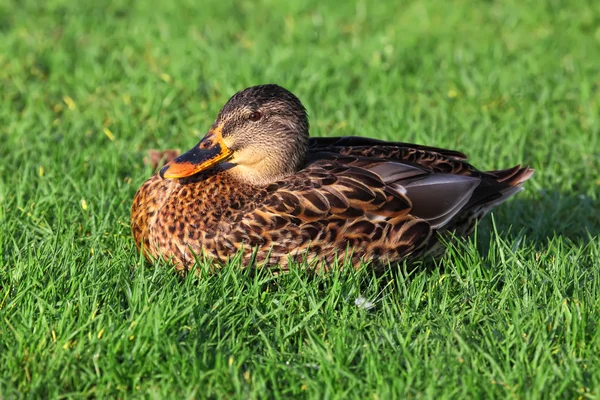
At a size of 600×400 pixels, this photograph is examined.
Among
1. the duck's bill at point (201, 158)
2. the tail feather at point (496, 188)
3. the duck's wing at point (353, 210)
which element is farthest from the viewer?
the tail feather at point (496, 188)

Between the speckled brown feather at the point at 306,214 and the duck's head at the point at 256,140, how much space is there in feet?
0.26

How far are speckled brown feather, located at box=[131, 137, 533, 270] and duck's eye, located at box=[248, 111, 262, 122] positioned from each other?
11.1 inches

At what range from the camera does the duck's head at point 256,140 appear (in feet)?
13.4

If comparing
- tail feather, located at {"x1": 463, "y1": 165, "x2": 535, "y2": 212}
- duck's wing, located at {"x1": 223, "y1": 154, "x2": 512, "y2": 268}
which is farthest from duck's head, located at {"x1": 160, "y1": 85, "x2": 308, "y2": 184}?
tail feather, located at {"x1": 463, "y1": 165, "x2": 535, "y2": 212}

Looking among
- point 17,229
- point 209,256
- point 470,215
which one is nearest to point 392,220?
point 470,215

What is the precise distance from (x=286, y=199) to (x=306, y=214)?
0.12m

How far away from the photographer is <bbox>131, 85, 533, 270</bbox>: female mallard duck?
12.8ft

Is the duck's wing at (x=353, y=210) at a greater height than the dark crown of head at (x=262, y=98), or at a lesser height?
lesser

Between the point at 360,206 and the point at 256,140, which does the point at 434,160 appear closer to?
the point at 360,206

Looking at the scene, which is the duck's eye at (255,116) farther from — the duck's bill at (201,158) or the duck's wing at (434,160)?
the duck's wing at (434,160)

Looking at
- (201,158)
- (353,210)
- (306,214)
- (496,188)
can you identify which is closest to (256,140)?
(201,158)

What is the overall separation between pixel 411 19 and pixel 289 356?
531cm

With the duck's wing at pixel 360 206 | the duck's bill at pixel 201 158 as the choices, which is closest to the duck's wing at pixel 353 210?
the duck's wing at pixel 360 206

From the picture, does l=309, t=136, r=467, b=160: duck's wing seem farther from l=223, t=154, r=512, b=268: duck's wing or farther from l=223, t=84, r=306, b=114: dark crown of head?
l=223, t=84, r=306, b=114: dark crown of head
